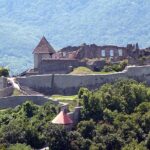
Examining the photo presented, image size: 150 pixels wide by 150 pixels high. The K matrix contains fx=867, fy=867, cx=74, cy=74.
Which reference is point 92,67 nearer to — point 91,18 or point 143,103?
point 143,103

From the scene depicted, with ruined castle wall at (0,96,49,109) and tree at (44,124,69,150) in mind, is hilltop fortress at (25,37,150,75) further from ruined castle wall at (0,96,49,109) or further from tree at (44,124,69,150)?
tree at (44,124,69,150)

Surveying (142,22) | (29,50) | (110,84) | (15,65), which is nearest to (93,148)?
(110,84)

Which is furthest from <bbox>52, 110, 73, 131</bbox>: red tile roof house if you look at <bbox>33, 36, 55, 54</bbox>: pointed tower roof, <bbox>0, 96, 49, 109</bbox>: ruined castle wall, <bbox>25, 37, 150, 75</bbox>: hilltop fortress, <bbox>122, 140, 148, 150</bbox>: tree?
<bbox>33, 36, 55, 54</bbox>: pointed tower roof

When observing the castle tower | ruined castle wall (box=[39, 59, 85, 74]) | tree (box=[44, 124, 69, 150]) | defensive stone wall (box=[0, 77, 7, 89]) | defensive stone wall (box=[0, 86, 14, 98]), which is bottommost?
tree (box=[44, 124, 69, 150])

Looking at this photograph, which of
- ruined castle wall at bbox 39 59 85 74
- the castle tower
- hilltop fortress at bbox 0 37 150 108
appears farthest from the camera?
the castle tower

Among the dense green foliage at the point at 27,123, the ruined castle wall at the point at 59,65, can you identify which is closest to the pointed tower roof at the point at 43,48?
the ruined castle wall at the point at 59,65

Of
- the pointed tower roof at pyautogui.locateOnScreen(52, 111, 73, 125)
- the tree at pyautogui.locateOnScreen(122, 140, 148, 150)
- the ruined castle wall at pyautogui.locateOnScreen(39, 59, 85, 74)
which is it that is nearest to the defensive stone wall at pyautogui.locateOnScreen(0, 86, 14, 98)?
the ruined castle wall at pyautogui.locateOnScreen(39, 59, 85, 74)

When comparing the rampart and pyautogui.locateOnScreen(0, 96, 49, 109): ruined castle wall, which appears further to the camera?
the rampart

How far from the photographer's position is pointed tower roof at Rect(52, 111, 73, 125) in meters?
56.5

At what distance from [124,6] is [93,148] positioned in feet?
451

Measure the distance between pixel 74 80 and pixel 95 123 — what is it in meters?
8.65

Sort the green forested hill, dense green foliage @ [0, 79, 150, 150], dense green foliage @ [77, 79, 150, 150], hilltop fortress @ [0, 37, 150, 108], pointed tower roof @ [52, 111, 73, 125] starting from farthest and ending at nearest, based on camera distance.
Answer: the green forested hill < hilltop fortress @ [0, 37, 150, 108] < pointed tower roof @ [52, 111, 73, 125] < dense green foliage @ [77, 79, 150, 150] < dense green foliage @ [0, 79, 150, 150]

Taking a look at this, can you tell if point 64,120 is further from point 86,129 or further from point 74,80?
point 74,80

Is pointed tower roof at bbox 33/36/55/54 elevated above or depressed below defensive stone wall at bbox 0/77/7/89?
above
